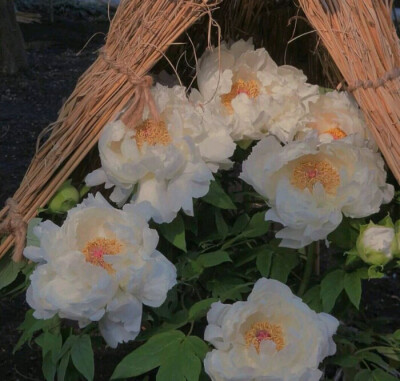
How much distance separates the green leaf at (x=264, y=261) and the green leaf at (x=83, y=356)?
257 mm

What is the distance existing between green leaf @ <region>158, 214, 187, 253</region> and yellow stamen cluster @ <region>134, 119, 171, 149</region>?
0.36 ft

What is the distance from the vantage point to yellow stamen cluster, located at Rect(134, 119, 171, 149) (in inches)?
42.5

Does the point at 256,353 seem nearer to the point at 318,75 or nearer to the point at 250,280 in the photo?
the point at 250,280

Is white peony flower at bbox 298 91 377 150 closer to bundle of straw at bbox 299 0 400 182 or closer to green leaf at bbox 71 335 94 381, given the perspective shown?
bundle of straw at bbox 299 0 400 182

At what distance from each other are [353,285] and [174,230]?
0.26m

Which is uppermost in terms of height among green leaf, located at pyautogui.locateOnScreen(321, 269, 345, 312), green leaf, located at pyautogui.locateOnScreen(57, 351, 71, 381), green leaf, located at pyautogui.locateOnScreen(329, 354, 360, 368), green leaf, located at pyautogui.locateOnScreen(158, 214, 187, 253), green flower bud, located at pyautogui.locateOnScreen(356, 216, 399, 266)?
green leaf, located at pyautogui.locateOnScreen(158, 214, 187, 253)

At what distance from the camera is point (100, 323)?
3.22 ft

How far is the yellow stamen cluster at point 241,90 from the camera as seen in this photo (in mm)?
1188

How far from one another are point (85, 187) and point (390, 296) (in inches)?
53.0

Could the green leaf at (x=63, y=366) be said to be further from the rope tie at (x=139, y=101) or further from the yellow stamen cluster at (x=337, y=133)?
the yellow stamen cluster at (x=337, y=133)

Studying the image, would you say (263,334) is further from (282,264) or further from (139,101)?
(139,101)

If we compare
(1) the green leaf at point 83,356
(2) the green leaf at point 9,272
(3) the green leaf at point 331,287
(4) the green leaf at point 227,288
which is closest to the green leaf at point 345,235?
(3) the green leaf at point 331,287

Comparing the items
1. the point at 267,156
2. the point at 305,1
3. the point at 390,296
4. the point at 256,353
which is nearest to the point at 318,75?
the point at 305,1

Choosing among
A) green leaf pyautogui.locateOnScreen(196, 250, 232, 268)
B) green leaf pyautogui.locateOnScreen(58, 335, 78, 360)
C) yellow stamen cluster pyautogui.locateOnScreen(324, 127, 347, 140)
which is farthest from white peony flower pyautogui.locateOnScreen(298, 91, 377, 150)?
green leaf pyautogui.locateOnScreen(58, 335, 78, 360)
